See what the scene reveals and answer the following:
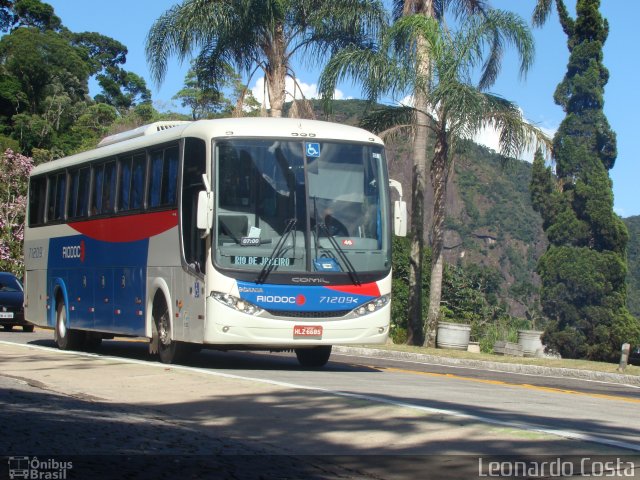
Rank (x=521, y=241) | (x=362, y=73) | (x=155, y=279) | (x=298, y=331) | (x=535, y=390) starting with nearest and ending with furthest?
(x=535, y=390) < (x=298, y=331) < (x=155, y=279) < (x=362, y=73) < (x=521, y=241)

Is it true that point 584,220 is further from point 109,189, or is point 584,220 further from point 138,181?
point 138,181

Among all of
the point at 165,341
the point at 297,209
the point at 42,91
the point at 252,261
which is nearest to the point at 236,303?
Result: the point at 252,261

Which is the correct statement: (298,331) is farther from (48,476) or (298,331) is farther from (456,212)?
(456,212)

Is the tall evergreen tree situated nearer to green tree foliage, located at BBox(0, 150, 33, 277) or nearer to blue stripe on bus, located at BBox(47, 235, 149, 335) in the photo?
green tree foliage, located at BBox(0, 150, 33, 277)

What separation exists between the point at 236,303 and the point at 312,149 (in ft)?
8.33

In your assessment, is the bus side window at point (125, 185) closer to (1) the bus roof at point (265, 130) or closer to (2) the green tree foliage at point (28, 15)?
(1) the bus roof at point (265, 130)

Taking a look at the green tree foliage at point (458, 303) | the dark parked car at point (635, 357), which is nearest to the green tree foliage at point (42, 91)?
the green tree foliage at point (458, 303)

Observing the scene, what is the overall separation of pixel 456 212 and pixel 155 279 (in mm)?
133866

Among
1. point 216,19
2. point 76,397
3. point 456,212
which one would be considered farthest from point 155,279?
point 456,212

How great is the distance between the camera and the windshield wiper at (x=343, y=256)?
1451 centimetres

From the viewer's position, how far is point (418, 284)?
27641mm

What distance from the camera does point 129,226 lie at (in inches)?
672

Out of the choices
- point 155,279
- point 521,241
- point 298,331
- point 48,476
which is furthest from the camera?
point 521,241

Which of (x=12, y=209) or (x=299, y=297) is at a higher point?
(x=12, y=209)
